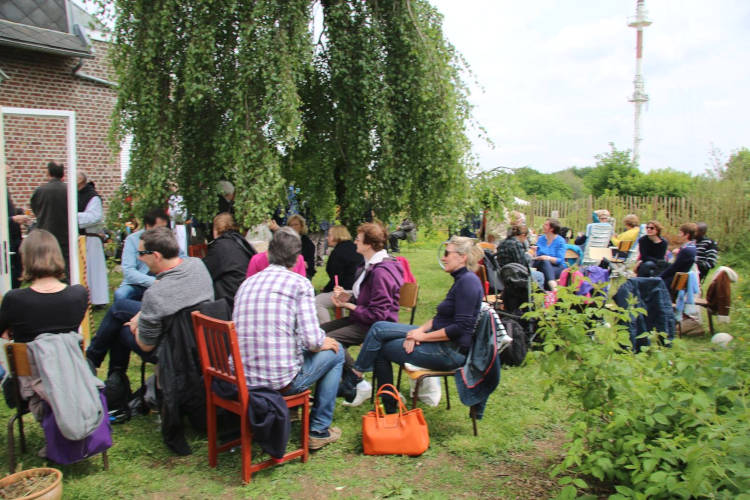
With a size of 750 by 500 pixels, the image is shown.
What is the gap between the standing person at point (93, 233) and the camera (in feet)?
22.2

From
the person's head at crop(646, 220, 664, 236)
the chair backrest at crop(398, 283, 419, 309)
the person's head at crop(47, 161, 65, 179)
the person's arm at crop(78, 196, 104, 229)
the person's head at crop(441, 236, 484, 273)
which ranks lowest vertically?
the chair backrest at crop(398, 283, 419, 309)

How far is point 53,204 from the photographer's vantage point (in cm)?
641

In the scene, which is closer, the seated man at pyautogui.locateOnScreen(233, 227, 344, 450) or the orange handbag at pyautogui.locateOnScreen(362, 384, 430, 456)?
the seated man at pyautogui.locateOnScreen(233, 227, 344, 450)

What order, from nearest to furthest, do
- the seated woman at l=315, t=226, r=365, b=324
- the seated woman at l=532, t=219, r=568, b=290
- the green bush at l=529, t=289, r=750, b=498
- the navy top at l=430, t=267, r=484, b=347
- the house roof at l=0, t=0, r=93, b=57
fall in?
the green bush at l=529, t=289, r=750, b=498
the navy top at l=430, t=267, r=484, b=347
the seated woman at l=315, t=226, r=365, b=324
the seated woman at l=532, t=219, r=568, b=290
the house roof at l=0, t=0, r=93, b=57

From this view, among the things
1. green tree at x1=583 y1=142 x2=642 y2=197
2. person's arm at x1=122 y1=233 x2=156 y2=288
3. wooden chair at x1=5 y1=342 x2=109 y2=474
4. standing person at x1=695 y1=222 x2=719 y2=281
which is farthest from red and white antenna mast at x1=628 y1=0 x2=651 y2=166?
wooden chair at x1=5 y1=342 x2=109 y2=474

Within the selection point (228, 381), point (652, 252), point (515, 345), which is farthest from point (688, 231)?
point (228, 381)

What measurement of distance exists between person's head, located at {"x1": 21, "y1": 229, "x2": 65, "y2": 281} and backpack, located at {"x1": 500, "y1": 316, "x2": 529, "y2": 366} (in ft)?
12.7

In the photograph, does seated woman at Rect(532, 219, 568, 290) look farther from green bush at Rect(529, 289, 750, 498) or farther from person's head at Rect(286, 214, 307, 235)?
green bush at Rect(529, 289, 750, 498)

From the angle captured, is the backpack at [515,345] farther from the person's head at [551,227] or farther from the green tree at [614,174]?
the green tree at [614,174]

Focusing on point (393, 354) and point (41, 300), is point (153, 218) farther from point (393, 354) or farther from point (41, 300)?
point (393, 354)

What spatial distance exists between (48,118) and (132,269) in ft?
23.9

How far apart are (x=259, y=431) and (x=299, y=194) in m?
5.07

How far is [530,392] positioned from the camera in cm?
491

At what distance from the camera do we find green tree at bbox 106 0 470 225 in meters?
5.96
